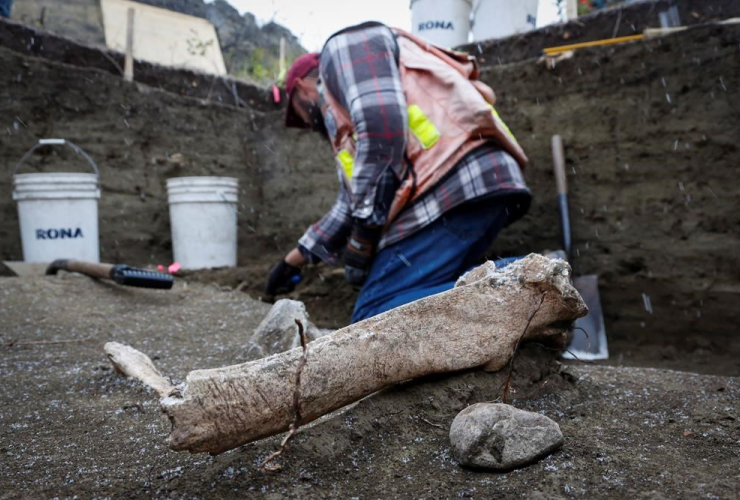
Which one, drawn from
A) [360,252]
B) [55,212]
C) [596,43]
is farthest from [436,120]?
[55,212]

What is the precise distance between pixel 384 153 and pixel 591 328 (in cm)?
166

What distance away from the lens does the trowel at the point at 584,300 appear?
3.05 meters

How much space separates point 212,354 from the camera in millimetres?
2240

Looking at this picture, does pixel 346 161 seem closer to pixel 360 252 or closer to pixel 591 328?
pixel 360 252

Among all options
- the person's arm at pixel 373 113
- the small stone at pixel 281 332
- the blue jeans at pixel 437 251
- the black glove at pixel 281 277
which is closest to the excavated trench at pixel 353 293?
the small stone at pixel 281 332

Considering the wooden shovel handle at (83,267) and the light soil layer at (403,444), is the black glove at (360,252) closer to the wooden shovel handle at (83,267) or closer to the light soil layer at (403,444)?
the light soil layer at (403,444)

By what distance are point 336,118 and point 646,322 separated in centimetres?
202


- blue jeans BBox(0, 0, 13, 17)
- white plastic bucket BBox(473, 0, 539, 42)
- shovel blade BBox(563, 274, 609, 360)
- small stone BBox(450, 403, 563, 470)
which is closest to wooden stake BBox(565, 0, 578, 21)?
white plastic bucket BBox(473, 0, 539, 42)

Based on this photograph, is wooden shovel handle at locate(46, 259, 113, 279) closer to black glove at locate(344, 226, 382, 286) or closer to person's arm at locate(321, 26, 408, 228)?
Answer: black glove at locate(344, 226, 382, 286)

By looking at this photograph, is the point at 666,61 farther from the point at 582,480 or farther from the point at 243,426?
the point at 243,426

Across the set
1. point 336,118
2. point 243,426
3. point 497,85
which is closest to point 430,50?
point 336,118

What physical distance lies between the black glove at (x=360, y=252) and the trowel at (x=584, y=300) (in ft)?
3.81

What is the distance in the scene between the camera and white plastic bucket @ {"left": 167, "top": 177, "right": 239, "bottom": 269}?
4.03 meters

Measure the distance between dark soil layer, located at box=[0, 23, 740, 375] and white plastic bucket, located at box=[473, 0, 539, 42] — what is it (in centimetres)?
97
